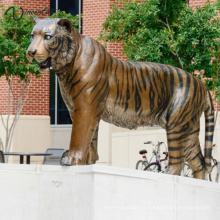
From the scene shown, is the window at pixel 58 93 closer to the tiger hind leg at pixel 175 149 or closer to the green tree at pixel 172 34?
the green tree at pixel 172 34

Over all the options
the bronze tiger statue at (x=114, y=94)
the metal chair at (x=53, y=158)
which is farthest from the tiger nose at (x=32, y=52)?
the metal chair at (x=53, y=158)

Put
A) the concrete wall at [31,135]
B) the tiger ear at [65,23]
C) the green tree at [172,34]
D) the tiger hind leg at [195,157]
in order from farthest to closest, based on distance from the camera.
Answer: the concrete wall at [31,135] → the green tree at [172,34] → the tiger hind leg at [195,157] → the tiger ear at [65,23]

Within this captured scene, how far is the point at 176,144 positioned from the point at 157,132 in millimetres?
9159

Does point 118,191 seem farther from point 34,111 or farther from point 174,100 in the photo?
point 34,111

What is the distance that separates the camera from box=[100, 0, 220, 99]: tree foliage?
1238 centimetres

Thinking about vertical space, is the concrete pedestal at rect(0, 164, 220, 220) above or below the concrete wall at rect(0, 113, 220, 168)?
above

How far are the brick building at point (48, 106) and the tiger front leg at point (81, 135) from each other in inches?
462

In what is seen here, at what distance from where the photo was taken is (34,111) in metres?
18.8

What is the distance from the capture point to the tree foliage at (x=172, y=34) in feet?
40.6

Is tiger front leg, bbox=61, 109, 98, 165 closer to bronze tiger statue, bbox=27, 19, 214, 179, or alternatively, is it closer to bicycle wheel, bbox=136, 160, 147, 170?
bronze tiger statue, bbox=27, 19, 214, 179

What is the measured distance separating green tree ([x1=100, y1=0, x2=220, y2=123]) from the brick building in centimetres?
420

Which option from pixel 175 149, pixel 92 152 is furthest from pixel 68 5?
pixel 92 152

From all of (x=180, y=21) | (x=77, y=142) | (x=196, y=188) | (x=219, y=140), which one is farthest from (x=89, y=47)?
(x=219, y=140)

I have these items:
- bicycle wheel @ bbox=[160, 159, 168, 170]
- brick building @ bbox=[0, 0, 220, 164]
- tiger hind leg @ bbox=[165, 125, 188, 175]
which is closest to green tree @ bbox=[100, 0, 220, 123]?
bicycle wheel @ bbox=[160, 159, 168, 170]
